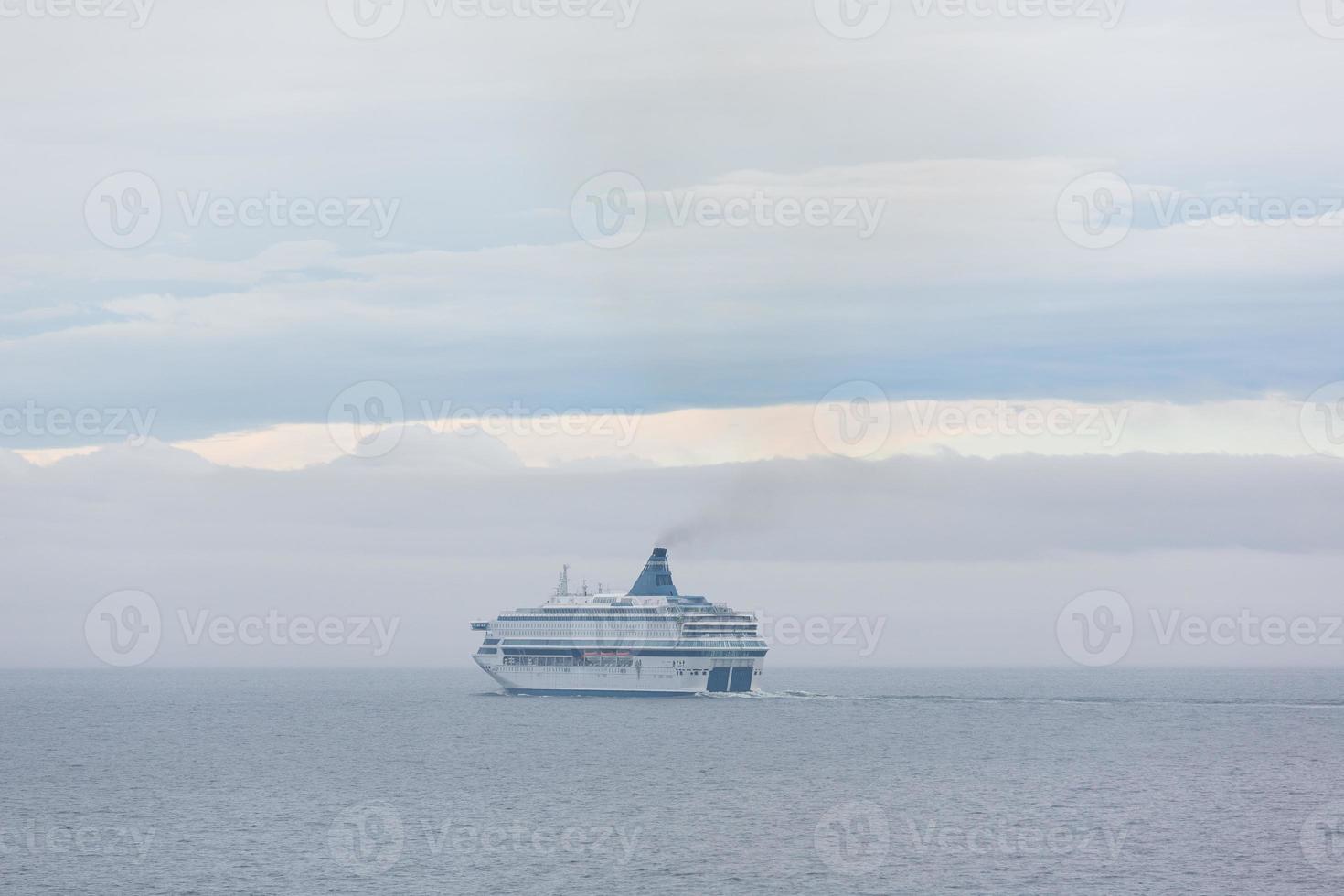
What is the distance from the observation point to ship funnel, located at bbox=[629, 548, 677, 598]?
454ft

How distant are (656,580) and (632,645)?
25.1ft

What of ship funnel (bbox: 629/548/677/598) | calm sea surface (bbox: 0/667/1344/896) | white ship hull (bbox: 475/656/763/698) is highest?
ship funnel (bbox: 629/548/677/598)

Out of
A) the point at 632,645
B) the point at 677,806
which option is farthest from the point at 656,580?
the point at 677,806

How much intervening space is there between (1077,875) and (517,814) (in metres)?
27.0

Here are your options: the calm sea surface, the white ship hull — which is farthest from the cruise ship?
the calm sea surface

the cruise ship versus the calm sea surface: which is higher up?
the cruise ship

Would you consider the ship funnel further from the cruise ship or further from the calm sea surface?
the calm sea surface

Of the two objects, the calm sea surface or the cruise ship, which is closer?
the calm sea surface

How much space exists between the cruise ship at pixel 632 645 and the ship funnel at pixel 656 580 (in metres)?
0.08

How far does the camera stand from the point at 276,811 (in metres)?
73.3

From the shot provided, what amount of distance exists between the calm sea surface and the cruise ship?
211 inches

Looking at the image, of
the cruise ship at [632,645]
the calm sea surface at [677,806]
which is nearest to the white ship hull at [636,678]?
the cruise ship at [632,645]

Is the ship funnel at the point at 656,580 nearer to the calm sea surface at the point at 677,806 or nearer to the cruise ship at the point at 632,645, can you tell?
the cruise ship at the point at 632,645

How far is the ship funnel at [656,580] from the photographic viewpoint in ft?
454
